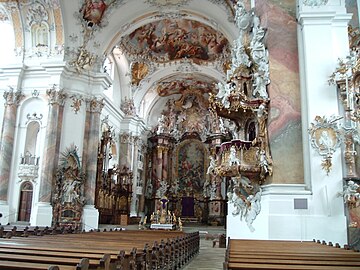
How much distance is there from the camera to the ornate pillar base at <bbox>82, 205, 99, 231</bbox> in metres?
15.7

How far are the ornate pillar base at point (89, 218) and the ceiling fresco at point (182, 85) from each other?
1114 cm

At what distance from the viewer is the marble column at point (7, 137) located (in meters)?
15.4

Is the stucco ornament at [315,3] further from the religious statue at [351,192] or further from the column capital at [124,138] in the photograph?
the column capital at [124,138]

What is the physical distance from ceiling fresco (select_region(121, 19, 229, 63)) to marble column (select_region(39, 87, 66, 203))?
20.2 ft

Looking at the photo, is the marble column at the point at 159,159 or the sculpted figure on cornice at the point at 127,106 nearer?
the sculpted figure on cornice at the point at 127,106

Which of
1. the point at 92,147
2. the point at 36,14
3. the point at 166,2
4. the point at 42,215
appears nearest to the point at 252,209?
the point at 42,215

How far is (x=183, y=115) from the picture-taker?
27.7 metres

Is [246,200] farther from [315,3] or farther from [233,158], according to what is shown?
[315,3]

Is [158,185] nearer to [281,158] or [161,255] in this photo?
[281,158]

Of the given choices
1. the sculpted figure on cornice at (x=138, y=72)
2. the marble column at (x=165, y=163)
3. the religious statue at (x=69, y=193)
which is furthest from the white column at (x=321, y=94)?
the marble column at (x=165, y=163)

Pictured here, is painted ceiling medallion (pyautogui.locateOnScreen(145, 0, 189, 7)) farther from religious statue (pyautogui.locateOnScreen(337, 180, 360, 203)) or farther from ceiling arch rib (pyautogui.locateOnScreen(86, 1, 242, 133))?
religious statue (pyautogui.locateOnScreen(337, 180, 360, 203))

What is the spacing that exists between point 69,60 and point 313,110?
36.8 ft

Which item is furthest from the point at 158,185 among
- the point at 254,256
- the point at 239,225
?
the point at 254,256

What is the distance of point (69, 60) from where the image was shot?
16547mm
